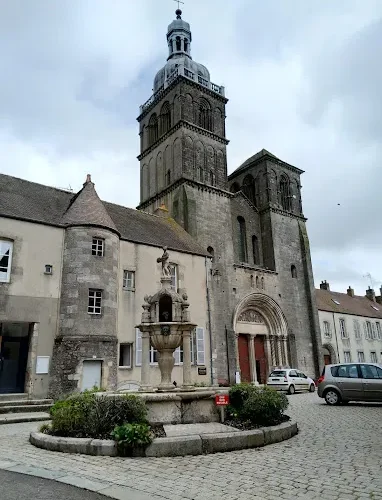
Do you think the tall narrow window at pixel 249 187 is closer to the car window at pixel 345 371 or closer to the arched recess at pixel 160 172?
the arched recess at pixel 160 172

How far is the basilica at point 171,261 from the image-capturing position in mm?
15766

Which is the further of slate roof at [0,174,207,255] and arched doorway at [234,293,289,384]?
arched doorway at [234,293,289,384]

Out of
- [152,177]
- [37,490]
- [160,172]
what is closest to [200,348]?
[160,172]

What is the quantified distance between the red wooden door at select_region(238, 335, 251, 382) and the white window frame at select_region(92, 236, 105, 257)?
13.0 meters

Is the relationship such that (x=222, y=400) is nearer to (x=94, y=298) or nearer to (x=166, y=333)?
(x=166, y=333)

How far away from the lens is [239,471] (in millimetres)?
5500

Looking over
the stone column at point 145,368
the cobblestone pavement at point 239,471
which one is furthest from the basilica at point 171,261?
the cobblestone pavement at point 239,471

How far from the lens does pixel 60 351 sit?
15.4 meters

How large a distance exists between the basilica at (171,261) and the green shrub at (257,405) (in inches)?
326

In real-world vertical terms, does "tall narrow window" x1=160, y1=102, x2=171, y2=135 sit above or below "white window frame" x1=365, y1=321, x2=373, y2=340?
above

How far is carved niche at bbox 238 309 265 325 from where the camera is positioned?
26.9 metres

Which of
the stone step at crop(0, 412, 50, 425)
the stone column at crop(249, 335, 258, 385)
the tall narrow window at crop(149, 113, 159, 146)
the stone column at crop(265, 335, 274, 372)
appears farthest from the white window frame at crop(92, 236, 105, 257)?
the tall narrow window at crop(149, 113, 159, 146)

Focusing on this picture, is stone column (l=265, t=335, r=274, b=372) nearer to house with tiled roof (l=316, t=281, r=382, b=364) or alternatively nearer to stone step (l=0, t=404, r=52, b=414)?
house with tiled roof (l=316, t=281, r=382, b=364)

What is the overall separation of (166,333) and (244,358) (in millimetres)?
17317
